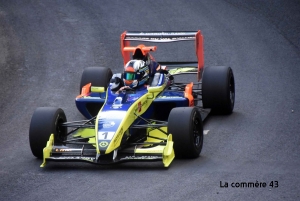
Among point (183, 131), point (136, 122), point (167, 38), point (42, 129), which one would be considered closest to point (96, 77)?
point (167, 38)

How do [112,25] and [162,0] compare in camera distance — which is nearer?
[112,25]

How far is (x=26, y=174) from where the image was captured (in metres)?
11.9

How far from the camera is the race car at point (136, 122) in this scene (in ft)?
39.4

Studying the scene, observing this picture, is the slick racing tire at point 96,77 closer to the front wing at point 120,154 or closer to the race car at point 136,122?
the race car at point 136,122

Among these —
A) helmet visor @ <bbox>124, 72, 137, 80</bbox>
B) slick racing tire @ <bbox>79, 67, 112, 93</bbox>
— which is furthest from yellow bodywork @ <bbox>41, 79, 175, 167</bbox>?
slick racing tire @ <bbox>79, 67, 112, 93</bbox>

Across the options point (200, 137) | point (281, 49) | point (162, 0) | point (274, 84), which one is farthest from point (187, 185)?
point (162, 0)

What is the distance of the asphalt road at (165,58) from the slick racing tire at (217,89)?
0.29 meters

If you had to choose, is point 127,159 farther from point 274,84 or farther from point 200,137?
point 274,84

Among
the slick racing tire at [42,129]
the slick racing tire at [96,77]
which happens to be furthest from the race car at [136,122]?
the slick racing tire at [96,77]

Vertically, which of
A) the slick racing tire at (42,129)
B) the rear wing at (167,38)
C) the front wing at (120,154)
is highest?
the rear wing at (167,38)

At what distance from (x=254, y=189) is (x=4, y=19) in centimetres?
1450

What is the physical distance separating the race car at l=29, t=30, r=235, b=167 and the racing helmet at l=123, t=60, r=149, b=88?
0.52 feet

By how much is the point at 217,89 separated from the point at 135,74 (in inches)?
68.9

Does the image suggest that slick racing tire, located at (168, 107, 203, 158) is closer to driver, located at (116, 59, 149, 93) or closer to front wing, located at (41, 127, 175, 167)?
front wing, located at (41, 127, 175, 167)
